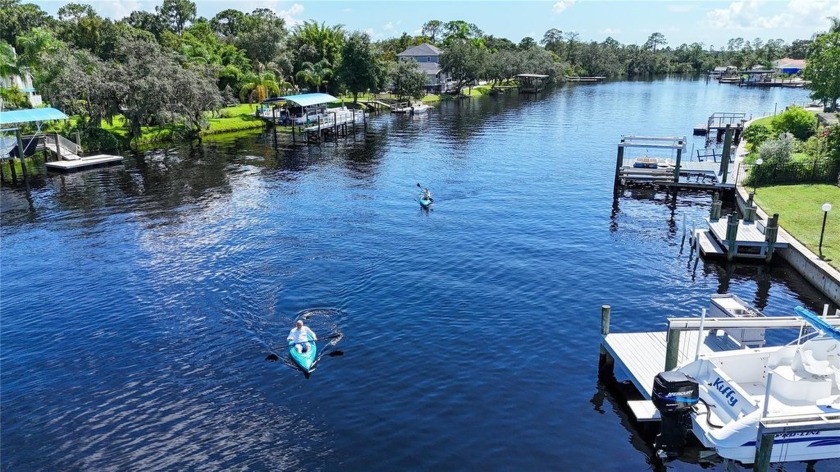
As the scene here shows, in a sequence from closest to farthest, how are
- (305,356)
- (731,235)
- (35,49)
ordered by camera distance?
1. (305,356)
2. (731,235)
3. (35,49)

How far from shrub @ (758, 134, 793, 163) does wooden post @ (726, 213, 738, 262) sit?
1540 cm

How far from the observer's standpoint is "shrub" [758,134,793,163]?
152 ft

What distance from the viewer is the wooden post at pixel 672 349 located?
1947 centimetres

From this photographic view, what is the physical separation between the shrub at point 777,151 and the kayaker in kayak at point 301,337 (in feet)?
130

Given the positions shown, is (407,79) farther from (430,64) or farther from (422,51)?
(422,51)

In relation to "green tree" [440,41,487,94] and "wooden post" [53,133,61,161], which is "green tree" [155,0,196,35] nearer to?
"green tree" [440,41,487,94]

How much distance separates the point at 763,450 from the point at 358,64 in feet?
318

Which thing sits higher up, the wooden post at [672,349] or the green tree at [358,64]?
the green tree at [358,64]

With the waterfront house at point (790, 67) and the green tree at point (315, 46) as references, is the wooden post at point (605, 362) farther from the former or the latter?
the waterfront house at point (790, 67)

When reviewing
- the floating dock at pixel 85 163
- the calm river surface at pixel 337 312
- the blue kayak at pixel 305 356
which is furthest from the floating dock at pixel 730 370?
the floating dock at pixel 85 163

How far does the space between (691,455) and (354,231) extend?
27401mm

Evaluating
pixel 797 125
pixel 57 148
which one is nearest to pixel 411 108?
pixel 57 148

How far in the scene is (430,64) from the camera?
152 meters

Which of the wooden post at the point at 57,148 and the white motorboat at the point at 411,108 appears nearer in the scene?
the wooden post at the point at 57,148
